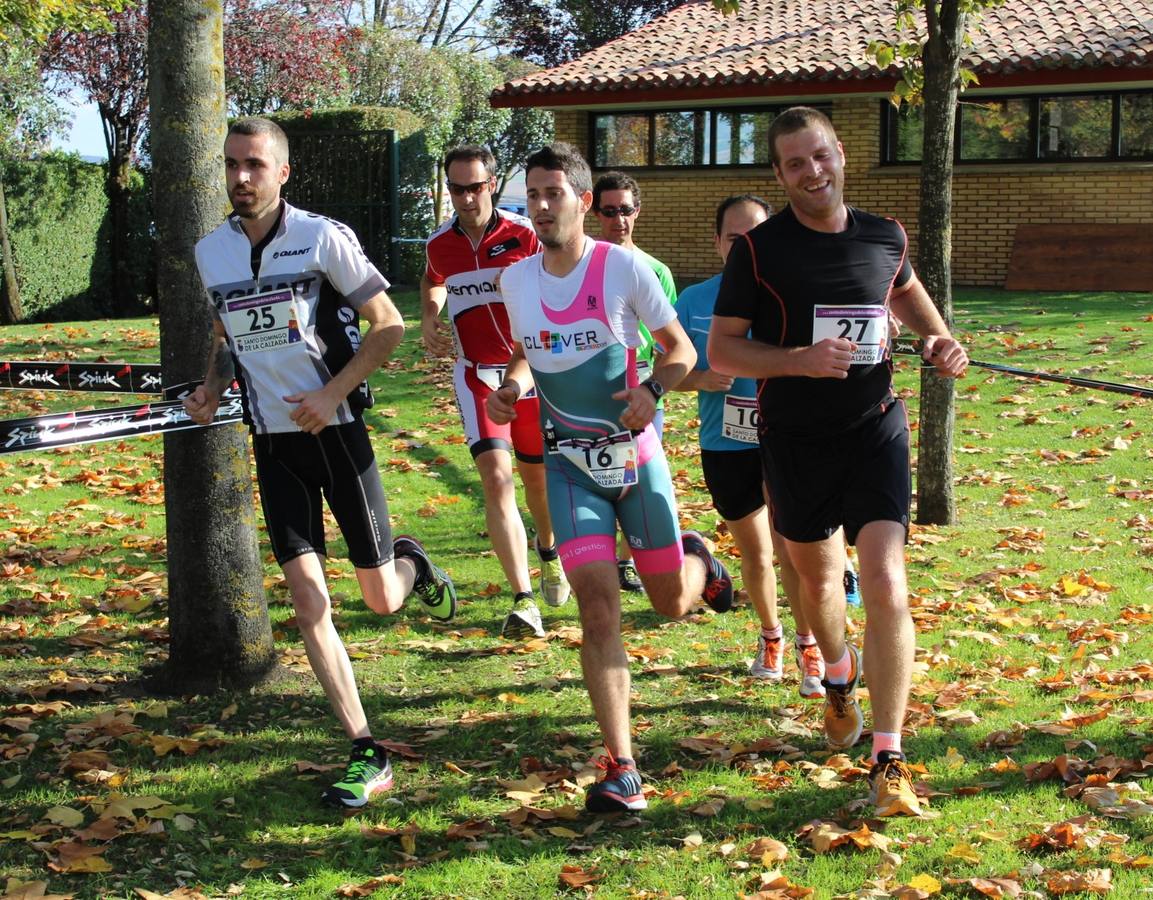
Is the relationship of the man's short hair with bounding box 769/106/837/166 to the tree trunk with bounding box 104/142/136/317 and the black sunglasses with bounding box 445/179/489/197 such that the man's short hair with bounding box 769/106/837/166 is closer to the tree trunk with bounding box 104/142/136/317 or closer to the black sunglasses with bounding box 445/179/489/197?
the black sunglasses with bounding box 445/179/489/197

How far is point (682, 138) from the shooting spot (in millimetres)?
26125

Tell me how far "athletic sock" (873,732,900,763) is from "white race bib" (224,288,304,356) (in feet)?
7.98

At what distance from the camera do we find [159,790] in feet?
16.3

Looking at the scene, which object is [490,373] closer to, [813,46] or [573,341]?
[573,341]

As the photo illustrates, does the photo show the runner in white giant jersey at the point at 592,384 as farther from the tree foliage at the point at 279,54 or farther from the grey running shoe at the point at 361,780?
the tree foliage at the point at 279,54

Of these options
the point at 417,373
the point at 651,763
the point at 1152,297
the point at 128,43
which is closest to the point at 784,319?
the point at 651,763

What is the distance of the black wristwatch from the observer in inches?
197

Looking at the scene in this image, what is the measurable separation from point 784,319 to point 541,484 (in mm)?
2960

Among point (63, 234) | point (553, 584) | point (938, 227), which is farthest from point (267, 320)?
point (63, 234)

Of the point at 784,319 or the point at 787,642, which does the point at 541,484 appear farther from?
the point at 784,319

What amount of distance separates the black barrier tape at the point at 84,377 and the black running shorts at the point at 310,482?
3.88ft

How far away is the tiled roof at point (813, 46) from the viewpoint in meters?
22.3

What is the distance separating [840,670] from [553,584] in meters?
2.51

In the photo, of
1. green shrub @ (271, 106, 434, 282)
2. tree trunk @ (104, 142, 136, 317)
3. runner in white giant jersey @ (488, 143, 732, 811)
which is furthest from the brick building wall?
runner in white giant jersey @ (488, 143, 732, 811)
